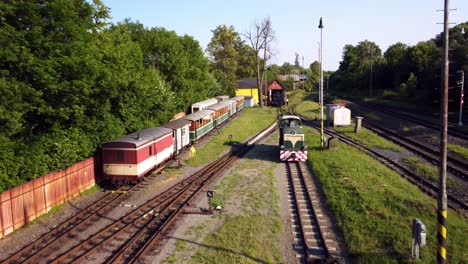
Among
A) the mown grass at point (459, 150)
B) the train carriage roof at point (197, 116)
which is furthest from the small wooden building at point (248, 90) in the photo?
the mown grass at point (459, 150)

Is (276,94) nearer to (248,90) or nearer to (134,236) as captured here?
(248,90)

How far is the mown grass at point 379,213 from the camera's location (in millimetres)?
12688

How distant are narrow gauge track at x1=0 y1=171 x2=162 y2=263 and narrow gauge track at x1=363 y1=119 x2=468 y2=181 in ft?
65.1

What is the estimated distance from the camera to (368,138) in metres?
36.6

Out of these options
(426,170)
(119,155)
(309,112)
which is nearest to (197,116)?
(119,155)

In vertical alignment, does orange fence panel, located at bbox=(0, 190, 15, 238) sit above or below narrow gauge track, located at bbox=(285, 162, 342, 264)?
above

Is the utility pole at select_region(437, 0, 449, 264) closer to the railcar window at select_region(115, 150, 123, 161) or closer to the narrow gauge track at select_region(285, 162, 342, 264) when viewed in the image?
the narrow gauge track at select_region(285, 162, 342, 264)

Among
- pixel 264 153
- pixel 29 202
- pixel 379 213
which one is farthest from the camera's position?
pixel 264 153

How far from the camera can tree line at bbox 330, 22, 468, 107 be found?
5362 centimetres

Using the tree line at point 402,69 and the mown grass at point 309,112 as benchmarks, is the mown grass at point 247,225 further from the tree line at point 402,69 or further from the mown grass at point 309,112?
the mown grass at point 309,112

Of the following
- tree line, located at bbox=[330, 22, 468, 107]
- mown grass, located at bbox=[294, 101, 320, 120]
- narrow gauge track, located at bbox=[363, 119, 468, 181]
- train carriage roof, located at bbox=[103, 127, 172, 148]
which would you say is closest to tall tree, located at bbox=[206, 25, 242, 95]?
mown grass, located at bbox=[294, 101, 320, 120]

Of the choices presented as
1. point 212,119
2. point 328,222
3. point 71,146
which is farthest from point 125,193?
point 212,119

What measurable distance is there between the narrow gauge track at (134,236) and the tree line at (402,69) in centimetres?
2911

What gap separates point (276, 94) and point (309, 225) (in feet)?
201
